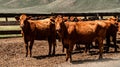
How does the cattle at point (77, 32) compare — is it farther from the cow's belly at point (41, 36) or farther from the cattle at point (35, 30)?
the cow's belly at point (41, 36)

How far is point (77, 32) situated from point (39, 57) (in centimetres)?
246

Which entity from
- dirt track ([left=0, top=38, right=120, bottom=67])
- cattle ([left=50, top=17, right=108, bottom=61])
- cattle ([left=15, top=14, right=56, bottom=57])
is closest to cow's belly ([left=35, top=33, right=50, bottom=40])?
cattle ([left=15, top=14, right=56, bottom=57])

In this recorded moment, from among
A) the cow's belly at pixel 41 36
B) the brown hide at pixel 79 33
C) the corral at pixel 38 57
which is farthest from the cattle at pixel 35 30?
the brown hide at pixel 79 33

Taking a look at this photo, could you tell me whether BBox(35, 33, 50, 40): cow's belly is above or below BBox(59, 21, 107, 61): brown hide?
below

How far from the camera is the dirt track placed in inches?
482

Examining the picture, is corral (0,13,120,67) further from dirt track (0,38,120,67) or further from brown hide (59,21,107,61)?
brown hide (59,21,107,61)

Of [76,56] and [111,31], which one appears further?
[111,31]

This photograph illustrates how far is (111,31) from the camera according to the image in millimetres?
15164

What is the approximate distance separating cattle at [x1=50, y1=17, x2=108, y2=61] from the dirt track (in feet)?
1.96

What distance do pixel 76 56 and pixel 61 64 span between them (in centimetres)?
197

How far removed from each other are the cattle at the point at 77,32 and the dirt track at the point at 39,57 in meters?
0.60

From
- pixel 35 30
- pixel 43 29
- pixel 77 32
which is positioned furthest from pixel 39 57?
pixel 77 32

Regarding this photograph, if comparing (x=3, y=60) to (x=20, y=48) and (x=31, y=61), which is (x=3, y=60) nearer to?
(x=31, y=61)

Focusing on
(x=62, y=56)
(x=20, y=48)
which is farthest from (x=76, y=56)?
(x=20, y=48)
